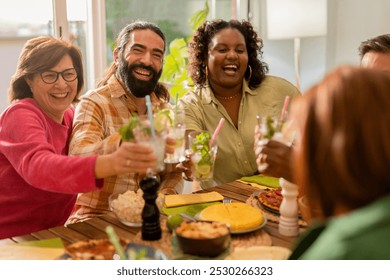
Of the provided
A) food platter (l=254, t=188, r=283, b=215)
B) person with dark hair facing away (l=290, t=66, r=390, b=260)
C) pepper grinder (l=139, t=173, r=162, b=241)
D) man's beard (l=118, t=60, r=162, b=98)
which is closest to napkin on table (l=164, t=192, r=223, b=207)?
food platter (l=254, t=188, r=283, b=215)

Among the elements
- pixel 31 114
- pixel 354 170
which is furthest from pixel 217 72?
pixel 354 170

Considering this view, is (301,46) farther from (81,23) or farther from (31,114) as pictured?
(31,114)

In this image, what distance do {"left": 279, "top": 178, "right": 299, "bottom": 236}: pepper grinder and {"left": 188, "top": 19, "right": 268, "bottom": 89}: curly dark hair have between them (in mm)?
1170

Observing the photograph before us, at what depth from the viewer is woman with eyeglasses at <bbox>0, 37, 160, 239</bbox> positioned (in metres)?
1.41

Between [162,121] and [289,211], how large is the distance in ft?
1.56

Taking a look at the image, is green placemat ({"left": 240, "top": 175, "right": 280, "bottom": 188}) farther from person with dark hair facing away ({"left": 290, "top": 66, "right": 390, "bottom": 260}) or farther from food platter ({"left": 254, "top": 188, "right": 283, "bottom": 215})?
person with dark hair facing away ({"left": 290, "top": 66, "right": 390, "bottom": 260})

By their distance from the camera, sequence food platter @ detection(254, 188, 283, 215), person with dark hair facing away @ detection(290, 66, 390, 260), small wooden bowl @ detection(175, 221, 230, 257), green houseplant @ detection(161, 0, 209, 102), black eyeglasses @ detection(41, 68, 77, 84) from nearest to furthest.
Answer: person with dark hair facing away @ detection(290, 66, 390, 260) < small wooden bowl @ detection(175, 221, 230, 257) < food platter @ detection(254, 188, 283, 215) < black eyeglasses @ detection(41, 68, 77, 84) < green houseplant @ detection(161, 0, 209, 102)

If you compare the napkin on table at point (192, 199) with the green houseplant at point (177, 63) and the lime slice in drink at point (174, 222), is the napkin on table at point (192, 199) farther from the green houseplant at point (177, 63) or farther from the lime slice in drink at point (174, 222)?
the green houseplant at point (177, 63)

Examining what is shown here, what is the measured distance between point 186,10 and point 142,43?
2.13 metres

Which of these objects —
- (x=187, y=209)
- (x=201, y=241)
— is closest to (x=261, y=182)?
(x=187, y=209)

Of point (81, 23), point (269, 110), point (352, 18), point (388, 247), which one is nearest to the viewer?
point (388, 247)

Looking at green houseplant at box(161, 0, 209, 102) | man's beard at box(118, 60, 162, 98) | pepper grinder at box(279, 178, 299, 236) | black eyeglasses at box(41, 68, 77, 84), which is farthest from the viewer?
green houseplant at box(161, 0, 209, 102)

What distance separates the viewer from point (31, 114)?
1676mm

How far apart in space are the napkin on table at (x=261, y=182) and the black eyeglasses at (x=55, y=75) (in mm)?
816
